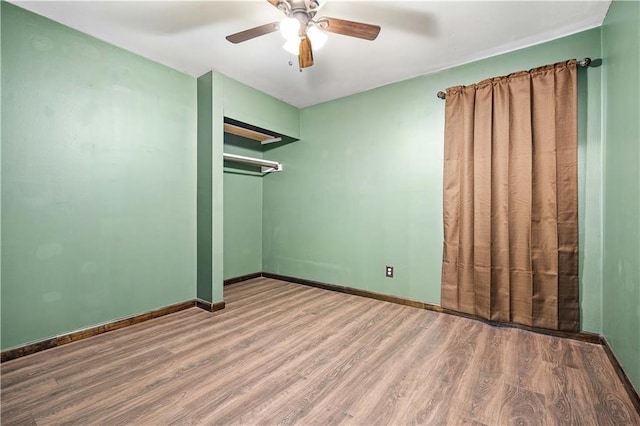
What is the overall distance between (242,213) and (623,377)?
12.5ft

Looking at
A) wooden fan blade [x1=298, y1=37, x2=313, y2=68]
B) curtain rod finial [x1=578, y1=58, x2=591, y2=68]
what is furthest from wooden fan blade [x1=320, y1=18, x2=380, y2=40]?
curtain rod finial [x1=578, y1=58, x2=591, y2=68]

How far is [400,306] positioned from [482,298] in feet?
2.63

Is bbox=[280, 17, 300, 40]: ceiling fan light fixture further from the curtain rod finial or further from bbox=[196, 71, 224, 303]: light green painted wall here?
the curtain rod finial

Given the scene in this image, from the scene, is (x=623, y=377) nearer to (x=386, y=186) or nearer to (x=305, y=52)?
(x=386, y=186)

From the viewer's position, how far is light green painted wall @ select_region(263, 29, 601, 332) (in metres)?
2.17

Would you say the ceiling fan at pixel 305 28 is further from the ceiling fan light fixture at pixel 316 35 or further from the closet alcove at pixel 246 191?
the closet alcove at pixel 246 191

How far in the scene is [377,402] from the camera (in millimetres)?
1503

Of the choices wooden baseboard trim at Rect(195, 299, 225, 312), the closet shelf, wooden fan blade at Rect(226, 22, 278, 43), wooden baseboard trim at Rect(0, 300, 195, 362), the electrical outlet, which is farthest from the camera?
the closet shelf

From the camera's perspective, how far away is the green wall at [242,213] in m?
3.80

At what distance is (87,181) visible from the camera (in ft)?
7.41

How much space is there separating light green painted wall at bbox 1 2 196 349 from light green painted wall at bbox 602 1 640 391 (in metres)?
3.36

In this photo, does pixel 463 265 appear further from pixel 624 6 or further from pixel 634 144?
pixel 624 6

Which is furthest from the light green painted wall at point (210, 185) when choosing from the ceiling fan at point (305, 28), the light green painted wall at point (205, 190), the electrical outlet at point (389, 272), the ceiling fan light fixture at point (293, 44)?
the electrical outlet at point (389, 272)

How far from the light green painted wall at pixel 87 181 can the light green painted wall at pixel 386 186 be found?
1447mm
